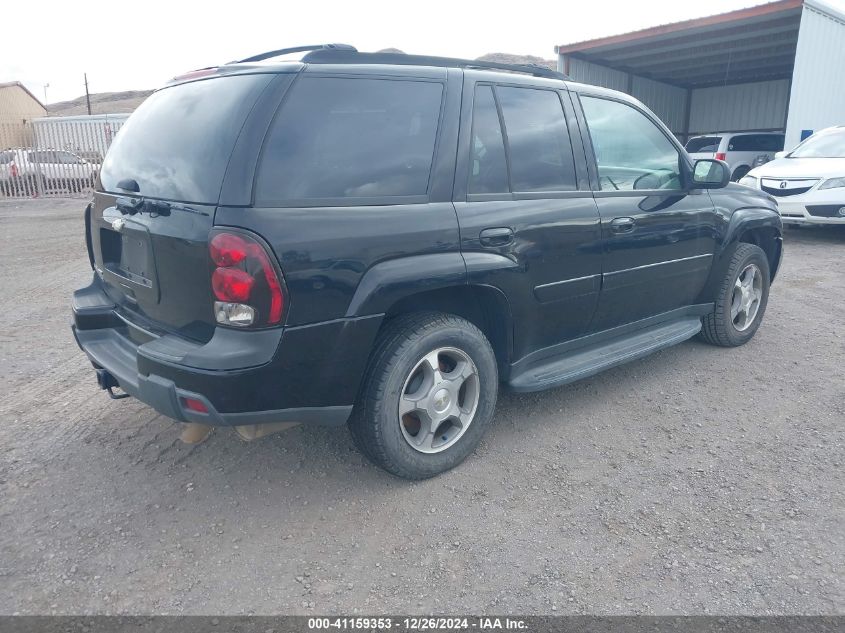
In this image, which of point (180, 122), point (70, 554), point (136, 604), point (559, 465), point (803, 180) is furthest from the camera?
point (803, 180)

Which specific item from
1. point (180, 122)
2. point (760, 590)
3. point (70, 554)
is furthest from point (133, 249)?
point (760, 590)

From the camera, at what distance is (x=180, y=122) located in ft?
9.46

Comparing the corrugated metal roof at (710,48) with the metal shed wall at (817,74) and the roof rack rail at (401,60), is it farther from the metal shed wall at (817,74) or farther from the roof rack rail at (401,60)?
the roof rack rail at (401,60)

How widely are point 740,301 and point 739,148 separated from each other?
14.9m

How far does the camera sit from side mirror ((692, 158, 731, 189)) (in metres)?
4.28

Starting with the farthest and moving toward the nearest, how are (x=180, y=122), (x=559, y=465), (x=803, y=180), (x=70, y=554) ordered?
(x=803, y=180)
(x=559, y=465)
(x=180, y=122)
(x=70, y=554)

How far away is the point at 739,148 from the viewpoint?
1778cm

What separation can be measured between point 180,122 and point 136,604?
1955 mm

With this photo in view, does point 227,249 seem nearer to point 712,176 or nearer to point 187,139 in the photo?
point 187,139

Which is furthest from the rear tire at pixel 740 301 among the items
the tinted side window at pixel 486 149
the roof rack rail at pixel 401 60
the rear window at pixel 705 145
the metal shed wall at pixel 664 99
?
the metal shed wall at pixel 664 99

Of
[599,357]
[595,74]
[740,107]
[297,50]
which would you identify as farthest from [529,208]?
[740,107]

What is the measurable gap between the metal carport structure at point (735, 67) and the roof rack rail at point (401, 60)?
1276 cm

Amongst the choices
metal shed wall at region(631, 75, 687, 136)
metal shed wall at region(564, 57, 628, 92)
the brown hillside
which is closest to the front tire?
metal shed wall at region(564, 57, 628, 92)

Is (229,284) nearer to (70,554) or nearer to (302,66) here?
(302,66)
